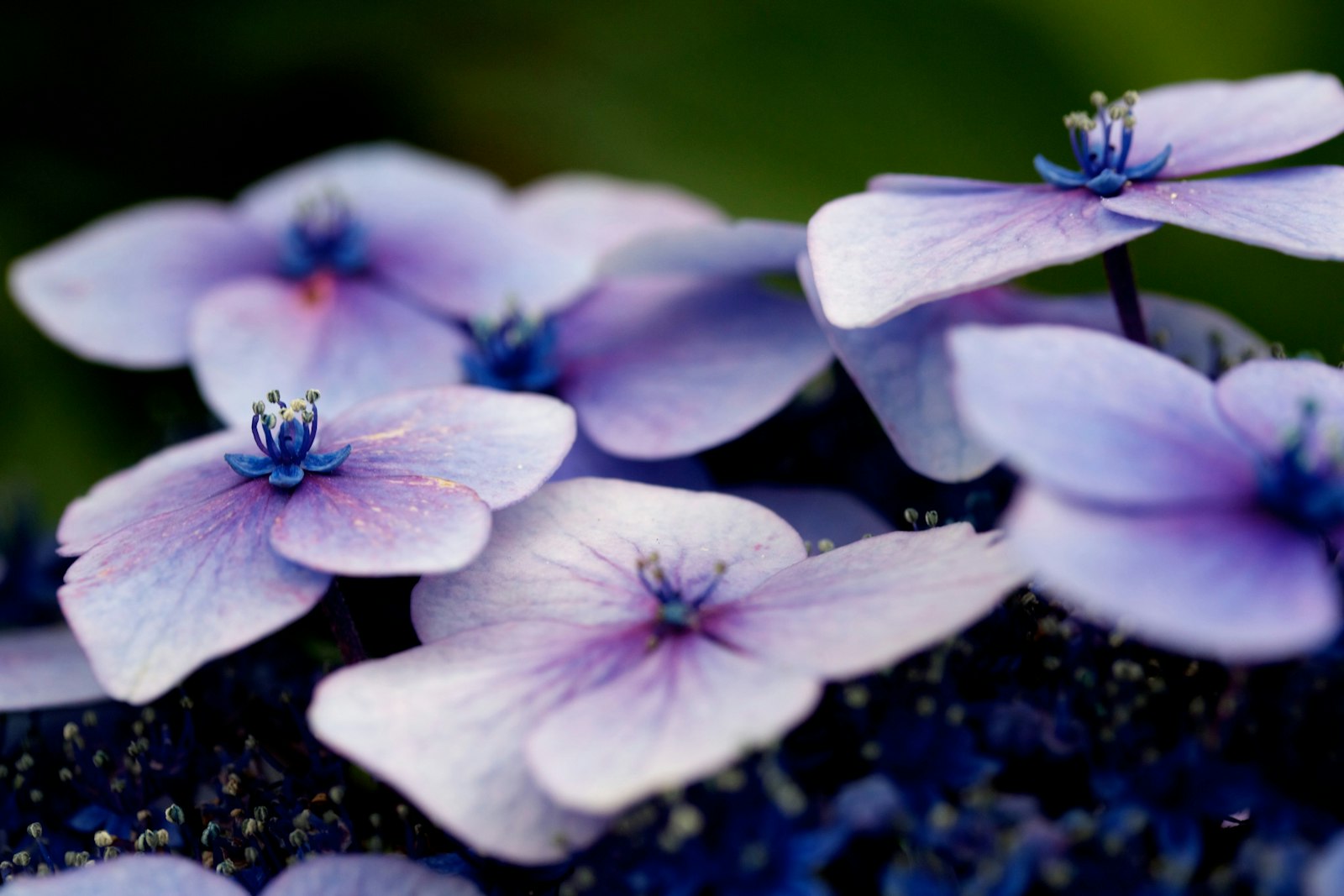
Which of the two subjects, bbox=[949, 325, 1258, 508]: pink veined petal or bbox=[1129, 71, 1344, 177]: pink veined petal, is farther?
bbox=[1129, 71, 1344, 177]: pink veined petal

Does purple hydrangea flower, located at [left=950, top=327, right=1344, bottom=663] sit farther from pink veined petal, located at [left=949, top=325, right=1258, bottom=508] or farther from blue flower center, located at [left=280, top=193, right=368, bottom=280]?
blue flower center, located at [left=280, top=193, right=368, bottom=280]

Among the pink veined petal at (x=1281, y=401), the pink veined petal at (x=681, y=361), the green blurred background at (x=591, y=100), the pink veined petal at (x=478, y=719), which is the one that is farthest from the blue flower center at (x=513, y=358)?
the green blurred background at (x=591, y=100)

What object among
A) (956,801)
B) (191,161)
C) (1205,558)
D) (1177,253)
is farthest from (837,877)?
(191,161)

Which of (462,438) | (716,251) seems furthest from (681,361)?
(462,438)

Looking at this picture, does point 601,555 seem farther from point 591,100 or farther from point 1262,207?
point 591,100

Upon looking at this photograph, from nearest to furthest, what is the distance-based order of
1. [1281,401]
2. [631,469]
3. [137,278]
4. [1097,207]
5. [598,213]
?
1. [1281,401]
2. [1097,207]
3. [631,469]
4. [137,278]
5. [598,213]

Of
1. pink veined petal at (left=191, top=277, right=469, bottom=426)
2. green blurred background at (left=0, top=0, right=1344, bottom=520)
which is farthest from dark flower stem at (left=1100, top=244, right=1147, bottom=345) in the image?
green blurred background at (left=0, top=0, right=1344, bottom=520)

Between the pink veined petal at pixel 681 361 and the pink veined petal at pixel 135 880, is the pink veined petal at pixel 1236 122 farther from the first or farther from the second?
the pink veined petal at pixel 135 880
